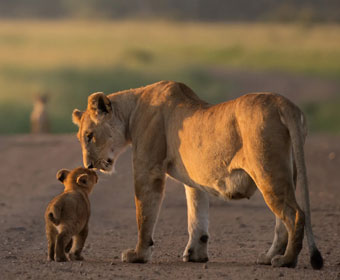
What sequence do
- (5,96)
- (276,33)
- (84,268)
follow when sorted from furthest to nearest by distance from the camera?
(276,33), (5,96), (84,268)

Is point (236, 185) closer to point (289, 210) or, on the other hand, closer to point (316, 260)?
point (289, 210)

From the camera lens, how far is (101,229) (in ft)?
35.8

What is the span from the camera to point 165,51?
4875 centimetres

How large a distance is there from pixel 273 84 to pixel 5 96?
9379 mm

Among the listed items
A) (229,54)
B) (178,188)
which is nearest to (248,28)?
(229,54)

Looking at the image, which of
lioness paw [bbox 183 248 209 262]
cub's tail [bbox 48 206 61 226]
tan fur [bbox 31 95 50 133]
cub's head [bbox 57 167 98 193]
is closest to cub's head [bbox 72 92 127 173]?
A: cub's head [bbox 57 167 98 193]

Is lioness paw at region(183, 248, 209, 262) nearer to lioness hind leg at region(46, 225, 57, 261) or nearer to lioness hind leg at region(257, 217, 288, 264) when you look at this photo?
lioness hind leg at region(257, 217, 288, 264)

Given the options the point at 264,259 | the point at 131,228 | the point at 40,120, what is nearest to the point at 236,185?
the point at 264,259

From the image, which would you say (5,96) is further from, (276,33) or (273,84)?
(276,33)

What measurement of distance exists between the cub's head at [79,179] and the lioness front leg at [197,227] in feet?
2.68

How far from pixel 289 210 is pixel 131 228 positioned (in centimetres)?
351

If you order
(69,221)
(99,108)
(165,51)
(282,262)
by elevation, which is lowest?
(165,51)

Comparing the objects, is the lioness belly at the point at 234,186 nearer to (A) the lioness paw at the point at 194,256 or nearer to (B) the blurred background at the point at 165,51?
(A) the lioness paw at the point at 194,256

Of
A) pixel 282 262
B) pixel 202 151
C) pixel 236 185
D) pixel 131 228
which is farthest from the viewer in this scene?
pixel 131 228
